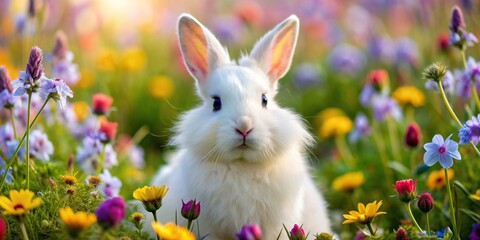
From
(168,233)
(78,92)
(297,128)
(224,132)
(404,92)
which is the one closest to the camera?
(168,233)

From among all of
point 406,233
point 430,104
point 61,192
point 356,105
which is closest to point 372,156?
point 430,104

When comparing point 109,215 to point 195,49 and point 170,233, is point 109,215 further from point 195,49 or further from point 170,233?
point 195,49

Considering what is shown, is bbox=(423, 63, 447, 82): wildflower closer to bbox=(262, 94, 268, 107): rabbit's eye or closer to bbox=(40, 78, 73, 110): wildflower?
bbox=(262, 94, 268, 107): rabbit's eye

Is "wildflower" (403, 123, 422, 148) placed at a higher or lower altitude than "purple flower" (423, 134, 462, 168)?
higher

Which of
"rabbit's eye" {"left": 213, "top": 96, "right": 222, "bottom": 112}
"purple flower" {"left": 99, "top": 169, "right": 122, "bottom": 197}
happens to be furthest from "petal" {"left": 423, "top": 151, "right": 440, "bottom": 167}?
"purple flower" {"left": 99, "top": 169, "right": 122, "bottom": 197}

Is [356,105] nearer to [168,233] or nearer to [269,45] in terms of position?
[269,45]

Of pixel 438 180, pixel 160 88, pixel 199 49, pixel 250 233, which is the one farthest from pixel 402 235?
pixel 160 88
